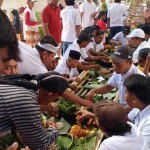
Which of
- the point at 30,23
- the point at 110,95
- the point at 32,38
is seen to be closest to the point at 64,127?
the point at 110,95

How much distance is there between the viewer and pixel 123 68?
260 cm

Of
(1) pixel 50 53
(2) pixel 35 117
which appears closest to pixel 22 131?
(2) pixel 35 117

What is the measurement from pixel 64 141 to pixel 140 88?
761 mm

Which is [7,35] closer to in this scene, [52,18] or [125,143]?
[125,143]

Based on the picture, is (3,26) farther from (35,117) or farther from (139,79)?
(139,79)

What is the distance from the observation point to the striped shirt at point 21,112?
1235mm

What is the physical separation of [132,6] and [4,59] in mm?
7225

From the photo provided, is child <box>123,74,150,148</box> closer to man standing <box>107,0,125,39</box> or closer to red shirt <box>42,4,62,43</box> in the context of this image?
red shirt <box>42,4,62,43</box>

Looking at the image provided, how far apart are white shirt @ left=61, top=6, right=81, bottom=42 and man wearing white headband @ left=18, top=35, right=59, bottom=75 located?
245 cm

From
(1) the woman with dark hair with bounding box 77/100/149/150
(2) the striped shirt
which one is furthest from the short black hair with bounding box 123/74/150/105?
(2) the striped shirt

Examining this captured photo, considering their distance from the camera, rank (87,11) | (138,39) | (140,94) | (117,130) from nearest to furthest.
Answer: (117,130)
(140,94)
(138,39)
(87,11)

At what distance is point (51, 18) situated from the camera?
15.9 feet

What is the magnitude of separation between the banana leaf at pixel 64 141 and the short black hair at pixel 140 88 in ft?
2.13

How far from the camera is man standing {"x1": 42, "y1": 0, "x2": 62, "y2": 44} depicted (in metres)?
4.77
